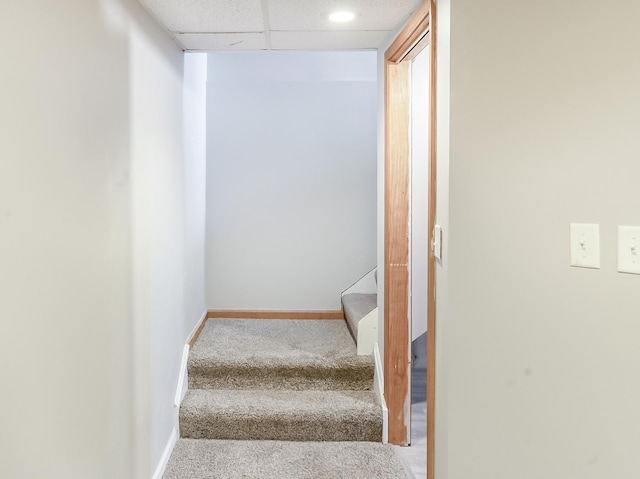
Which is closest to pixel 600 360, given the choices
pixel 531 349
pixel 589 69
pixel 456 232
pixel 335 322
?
pixel 531 349

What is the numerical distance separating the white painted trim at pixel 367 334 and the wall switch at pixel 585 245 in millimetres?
1504

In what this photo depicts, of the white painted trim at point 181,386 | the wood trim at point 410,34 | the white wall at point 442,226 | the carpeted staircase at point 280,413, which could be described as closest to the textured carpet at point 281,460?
the carpeted staircase at point 280,413

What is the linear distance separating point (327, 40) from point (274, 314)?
2.03 m

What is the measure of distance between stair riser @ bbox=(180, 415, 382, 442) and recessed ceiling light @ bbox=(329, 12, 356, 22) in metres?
1.87

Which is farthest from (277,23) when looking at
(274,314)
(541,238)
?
(274,314)

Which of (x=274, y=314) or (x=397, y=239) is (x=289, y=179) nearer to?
(x=274, y=314)

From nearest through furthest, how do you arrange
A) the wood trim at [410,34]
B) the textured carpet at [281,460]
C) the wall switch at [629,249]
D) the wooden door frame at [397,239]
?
1. the wall switch at [629,249]
2. the wood trim at [410,34]
3. the textured carpet at [281,460]
4. the wooden door frame at [397,239]

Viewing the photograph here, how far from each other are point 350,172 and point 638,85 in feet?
8.10

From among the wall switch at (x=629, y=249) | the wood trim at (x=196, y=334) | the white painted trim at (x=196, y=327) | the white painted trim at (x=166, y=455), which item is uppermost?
the wall switch at (x=629, y=249)

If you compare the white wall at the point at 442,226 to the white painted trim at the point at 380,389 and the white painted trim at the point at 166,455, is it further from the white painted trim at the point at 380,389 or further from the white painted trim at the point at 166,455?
the white painted trim at the point at 166,455

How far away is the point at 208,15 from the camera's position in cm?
194

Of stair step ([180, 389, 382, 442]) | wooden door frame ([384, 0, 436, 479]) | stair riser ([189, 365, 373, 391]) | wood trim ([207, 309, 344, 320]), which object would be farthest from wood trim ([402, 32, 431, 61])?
wood trim ([207, 309, 344, 320])

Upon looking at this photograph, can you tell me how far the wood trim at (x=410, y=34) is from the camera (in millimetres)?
1751

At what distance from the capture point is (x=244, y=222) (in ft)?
11.7
